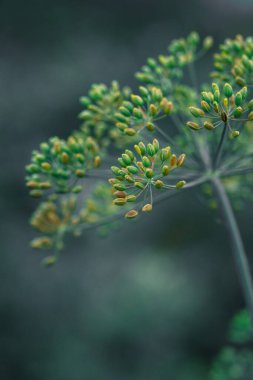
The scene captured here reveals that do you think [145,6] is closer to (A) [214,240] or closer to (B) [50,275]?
(A) [214,240]

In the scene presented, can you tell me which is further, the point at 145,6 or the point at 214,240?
the point at 145,6

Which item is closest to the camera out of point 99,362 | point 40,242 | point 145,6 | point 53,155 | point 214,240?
point 53,155

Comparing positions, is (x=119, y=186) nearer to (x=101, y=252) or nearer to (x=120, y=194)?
(x=120, y=194)

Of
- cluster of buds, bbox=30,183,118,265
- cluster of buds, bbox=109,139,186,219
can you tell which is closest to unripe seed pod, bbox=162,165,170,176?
cluster of buds, bbox=109,139,186,219

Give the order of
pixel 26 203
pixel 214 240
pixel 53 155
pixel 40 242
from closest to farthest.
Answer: pixel 53 155, pixel 40 242, pixel 214 240, pixel 26 203

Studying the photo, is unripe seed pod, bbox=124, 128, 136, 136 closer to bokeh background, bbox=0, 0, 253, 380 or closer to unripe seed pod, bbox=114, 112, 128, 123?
unripe seed pod, bbox=114, 112, 128, 123

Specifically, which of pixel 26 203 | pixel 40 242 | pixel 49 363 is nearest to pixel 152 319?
pixel 49 363

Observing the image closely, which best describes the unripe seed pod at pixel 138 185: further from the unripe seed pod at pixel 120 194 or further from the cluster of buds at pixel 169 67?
the cluster of buds at pixel 169 67
